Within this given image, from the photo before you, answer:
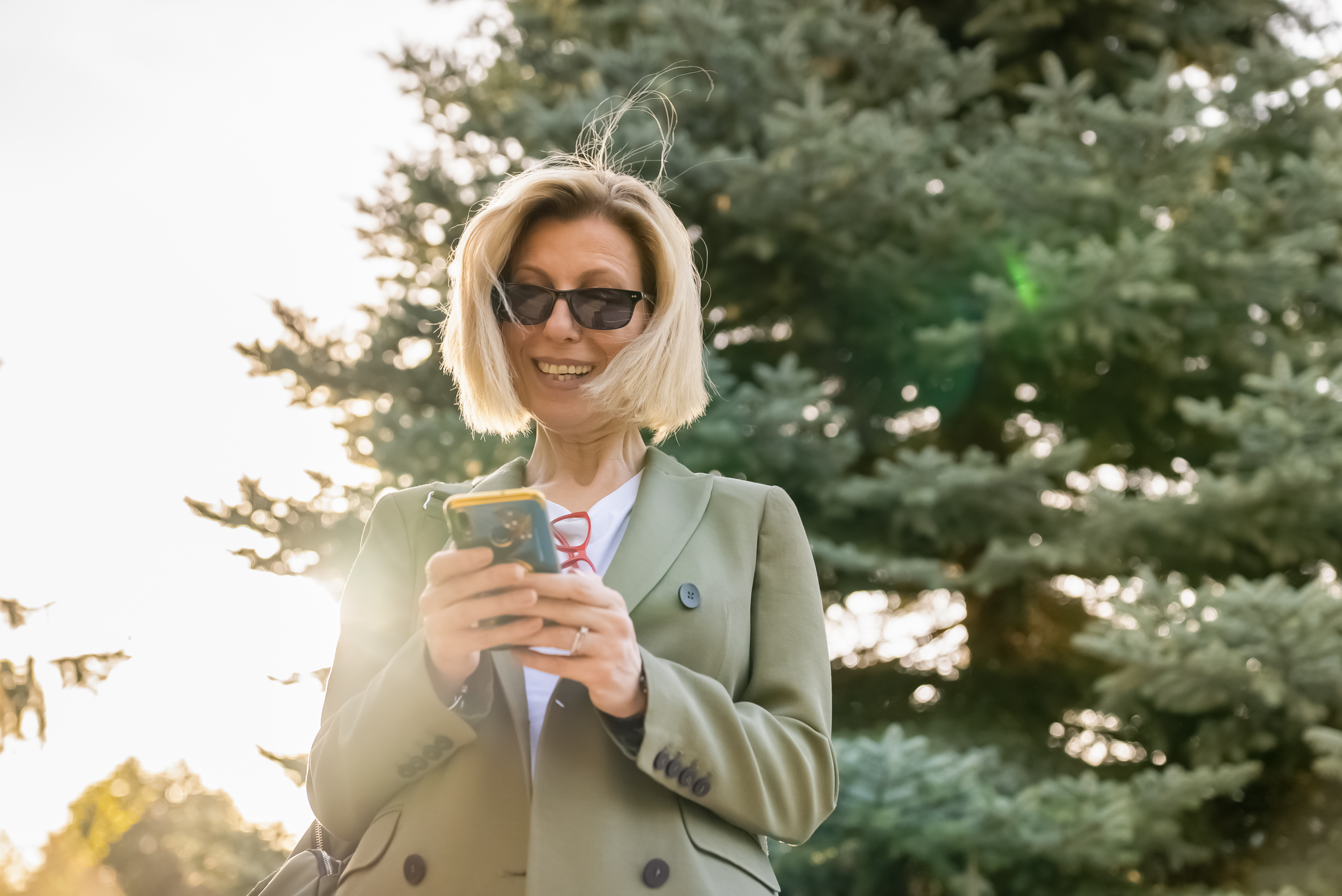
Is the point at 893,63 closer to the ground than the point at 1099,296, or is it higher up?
higher up

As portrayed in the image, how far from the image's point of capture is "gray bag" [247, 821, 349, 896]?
1.53 m

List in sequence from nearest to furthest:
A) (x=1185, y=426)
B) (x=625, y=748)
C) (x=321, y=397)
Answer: (x=625, y=748)
(x=321, y=397)
(x=1185, y=426)

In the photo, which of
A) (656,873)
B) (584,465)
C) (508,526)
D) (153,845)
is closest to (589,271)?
(584,465)

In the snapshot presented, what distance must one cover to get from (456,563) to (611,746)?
410 mm

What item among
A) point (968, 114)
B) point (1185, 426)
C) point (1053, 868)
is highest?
point (968, 114)

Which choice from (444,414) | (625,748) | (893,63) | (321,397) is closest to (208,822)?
(321,397)

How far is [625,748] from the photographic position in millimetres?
1298

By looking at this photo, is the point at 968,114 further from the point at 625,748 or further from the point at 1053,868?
the point at 625,748

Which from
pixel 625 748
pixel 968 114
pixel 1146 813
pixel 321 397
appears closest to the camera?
pixel 625 748

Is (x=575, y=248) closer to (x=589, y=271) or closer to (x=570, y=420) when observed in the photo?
(x=589, y=271)

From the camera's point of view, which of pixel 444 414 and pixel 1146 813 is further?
pixel 444 414

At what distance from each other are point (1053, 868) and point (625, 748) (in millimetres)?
3794

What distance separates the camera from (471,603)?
46.2 inches

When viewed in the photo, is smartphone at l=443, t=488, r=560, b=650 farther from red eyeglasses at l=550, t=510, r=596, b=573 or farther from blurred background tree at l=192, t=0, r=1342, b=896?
blurred background tree at l=192, t=0, r=1342, b=896
